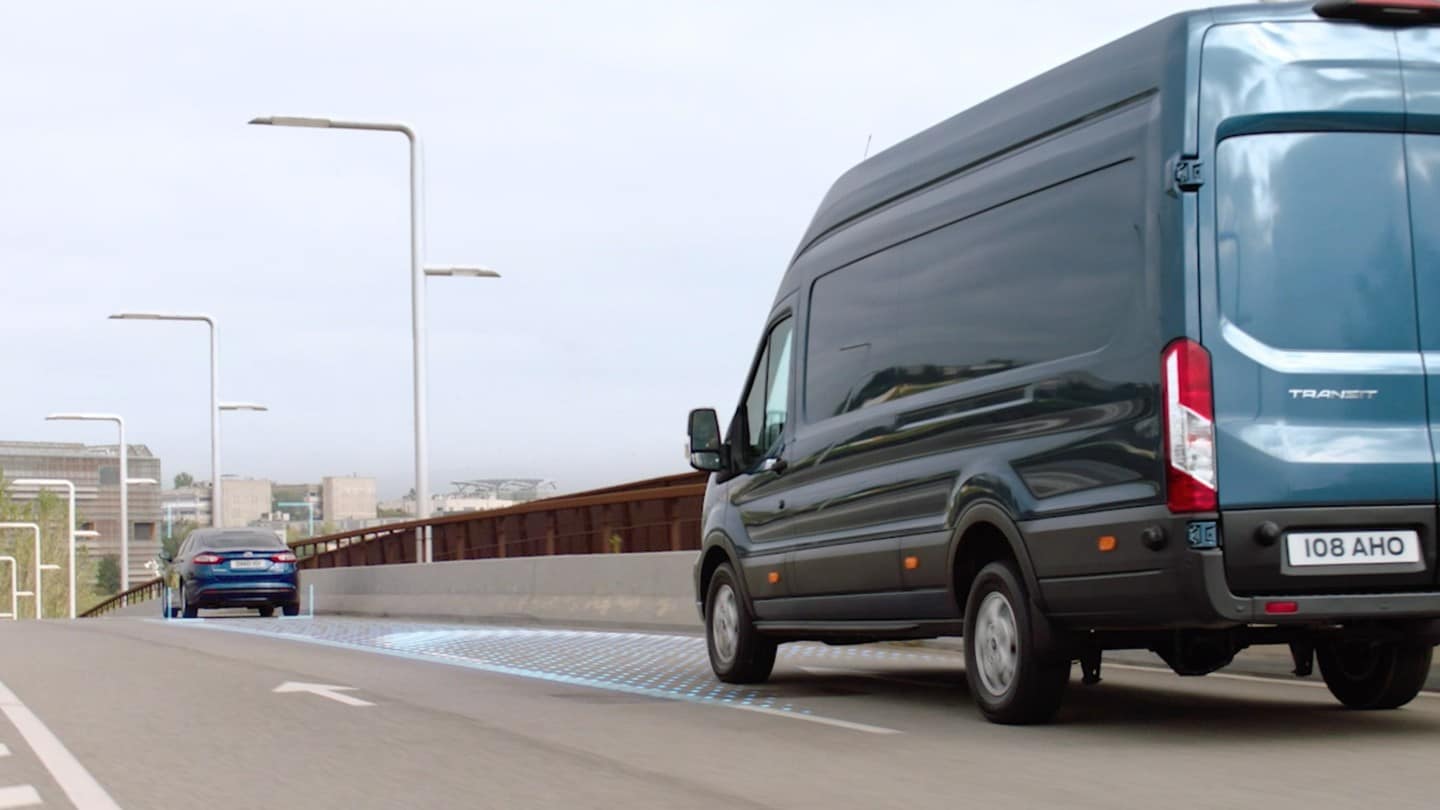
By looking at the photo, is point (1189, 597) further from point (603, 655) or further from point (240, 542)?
point (240, 542)

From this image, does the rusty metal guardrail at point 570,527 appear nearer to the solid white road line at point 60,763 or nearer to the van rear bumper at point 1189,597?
the solid white road line at point 60,763

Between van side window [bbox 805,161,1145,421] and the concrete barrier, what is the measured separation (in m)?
8.48

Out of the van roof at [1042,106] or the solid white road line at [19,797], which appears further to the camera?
the van roof at [1042,106]

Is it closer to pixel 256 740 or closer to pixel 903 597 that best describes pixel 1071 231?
pixel 903 597

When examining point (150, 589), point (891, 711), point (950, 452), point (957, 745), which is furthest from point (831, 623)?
Answer: point (150, 589)

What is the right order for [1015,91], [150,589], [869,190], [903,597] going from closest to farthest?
[1015,91] → [903,597] → [869,190] → [150,589]

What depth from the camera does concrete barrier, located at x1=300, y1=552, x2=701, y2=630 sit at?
787 inches

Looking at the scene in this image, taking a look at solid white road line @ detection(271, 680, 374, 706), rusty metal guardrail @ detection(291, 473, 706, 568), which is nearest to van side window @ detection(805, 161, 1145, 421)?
solid white road line @ detection(271, 680, 374, 706)

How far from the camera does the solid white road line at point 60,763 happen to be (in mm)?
7242

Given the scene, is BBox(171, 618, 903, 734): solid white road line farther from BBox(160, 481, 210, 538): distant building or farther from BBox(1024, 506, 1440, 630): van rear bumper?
BBox(160, 481, 210, 538): distant building

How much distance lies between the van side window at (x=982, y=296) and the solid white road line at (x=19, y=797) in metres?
4.22

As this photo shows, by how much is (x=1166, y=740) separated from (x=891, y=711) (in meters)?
1.99

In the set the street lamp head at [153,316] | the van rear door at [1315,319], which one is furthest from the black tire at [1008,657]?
the street lamp head at [153,316]

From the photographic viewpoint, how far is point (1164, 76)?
27.1ft
